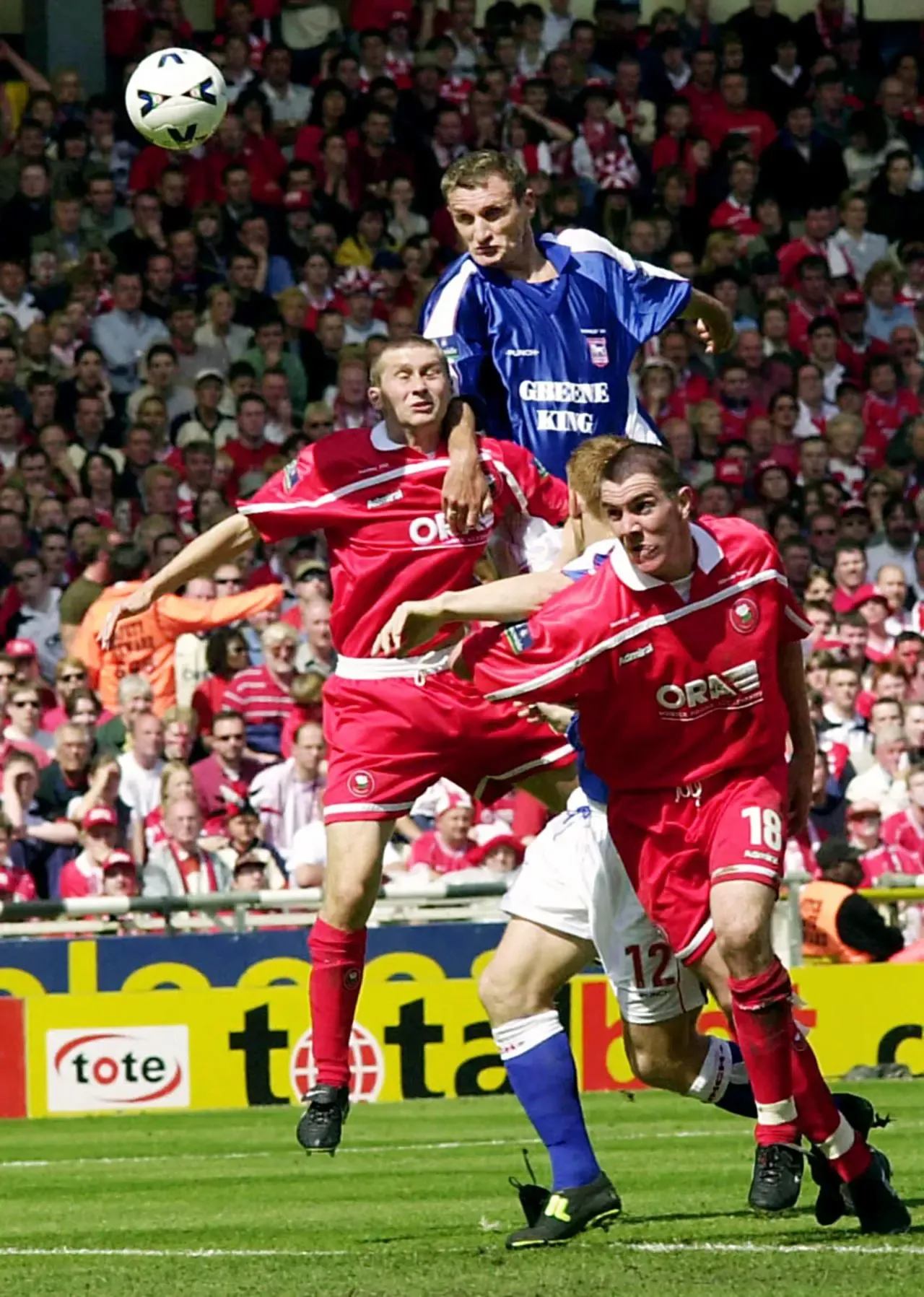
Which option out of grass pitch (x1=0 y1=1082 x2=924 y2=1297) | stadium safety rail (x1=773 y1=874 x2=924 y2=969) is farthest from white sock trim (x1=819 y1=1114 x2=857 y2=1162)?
stadium safety rail (x1=773 y1=874 x2=924 y2=969)

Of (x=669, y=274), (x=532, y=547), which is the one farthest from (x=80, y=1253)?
(x=669, y=274)

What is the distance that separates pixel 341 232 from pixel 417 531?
1200cm

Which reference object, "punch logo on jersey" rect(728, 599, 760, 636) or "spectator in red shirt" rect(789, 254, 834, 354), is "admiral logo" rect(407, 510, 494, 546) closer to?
"punch logo on jersey" rect(728, 599, 760, 636)

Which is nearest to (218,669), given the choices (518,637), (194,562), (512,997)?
(194,562)

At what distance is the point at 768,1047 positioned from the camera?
6.84m

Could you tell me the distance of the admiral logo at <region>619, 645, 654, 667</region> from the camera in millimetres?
6879

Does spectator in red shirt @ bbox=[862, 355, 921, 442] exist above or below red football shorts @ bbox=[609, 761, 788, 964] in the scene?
above

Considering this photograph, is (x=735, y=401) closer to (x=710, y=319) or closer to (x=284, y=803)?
(x=284, y=803)

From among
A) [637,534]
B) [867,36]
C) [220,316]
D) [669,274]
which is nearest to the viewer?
[637,534]

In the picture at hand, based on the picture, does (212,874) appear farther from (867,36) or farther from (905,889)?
(867,36)

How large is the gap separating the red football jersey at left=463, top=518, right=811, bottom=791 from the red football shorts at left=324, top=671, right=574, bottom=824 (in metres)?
1.60

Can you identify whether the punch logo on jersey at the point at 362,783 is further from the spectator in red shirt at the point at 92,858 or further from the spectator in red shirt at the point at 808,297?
the spectator in red shirt at the point at 808,297

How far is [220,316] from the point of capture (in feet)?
61.5

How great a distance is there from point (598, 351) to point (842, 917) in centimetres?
614
